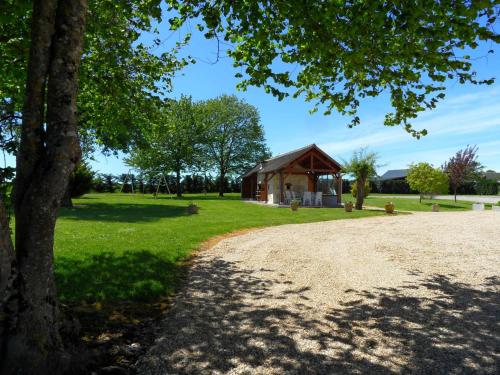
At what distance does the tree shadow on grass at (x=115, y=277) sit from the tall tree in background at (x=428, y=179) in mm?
31091

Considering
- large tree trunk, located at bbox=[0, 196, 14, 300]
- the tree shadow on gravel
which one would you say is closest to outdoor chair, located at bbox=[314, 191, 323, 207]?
the tree shadow on gravel

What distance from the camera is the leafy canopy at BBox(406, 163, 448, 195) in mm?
32531

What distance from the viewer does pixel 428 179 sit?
32.6 m

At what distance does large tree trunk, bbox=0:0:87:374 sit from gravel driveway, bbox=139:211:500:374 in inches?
43.9

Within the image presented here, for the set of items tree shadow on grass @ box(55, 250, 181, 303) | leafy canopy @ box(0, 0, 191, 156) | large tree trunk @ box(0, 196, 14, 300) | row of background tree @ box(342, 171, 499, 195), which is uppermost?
leafy canopy @ box(0, 0, 191, 156)

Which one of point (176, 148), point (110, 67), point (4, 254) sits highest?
point (176, 148)

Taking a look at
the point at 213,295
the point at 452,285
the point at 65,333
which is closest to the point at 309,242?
the point at 452,285

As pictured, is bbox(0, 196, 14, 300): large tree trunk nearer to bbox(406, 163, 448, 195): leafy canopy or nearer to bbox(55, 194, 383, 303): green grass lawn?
bbox(55, 194, 383, 303): green grass lawn

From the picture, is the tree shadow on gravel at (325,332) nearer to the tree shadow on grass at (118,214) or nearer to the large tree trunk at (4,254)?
the large tree trunk at (4,254)

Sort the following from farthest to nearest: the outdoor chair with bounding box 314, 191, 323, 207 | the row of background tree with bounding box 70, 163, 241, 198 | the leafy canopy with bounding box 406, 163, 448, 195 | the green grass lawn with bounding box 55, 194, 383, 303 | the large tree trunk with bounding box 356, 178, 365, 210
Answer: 1. the row of background tree with bounding box 70, 163, 241, 198
2. the leafy canopy with bounding box 406, 163, 448, 195
3. the outdoor chair with bounding box 314, 191, 323, 207
4. the large tree trunk with bounding box 356, 178, 365, 210
5. the green grass lawn with bounding box 55, 194, 383, 303

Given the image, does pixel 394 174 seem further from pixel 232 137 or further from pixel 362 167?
pixel 362 167

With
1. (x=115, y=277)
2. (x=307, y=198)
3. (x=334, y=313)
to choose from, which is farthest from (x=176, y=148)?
(x=334, y=313)

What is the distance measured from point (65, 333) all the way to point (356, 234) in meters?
10.7

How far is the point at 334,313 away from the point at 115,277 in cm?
420
